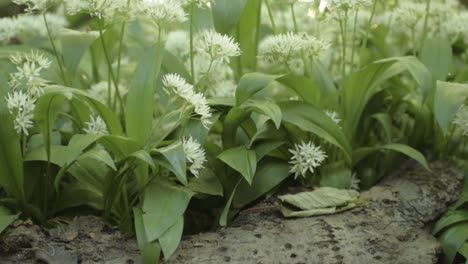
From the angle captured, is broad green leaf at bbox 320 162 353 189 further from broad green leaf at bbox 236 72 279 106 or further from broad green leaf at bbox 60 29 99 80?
broad green leaf at bbox 60 29 99 80

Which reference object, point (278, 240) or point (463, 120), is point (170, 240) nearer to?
point (278, 240)

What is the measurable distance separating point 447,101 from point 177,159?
0.83m

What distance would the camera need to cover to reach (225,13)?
1944 mm

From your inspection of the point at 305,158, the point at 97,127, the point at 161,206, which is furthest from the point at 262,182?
the point at 97,127

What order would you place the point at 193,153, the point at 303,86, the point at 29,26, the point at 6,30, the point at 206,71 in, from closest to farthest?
1. the point at 193,153
2. the point at 303,86
3. the point at 206,71
4. the point at 6,30
5. the point at 29,26

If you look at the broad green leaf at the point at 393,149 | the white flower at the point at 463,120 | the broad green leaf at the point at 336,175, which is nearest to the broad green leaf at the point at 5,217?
the broad green leaf at the point at 336,175

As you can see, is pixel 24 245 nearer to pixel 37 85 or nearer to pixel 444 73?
pixel 37 85

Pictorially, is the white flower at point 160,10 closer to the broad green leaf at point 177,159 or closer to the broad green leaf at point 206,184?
the broad green leaf at point 177,159

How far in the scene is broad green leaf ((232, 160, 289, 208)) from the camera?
1941 millimetres

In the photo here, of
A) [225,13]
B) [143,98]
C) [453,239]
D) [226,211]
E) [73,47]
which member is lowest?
[453,239]

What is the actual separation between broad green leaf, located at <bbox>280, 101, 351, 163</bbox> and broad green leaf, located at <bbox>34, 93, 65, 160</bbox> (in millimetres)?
703

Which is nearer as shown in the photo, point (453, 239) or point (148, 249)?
point (148, 249)

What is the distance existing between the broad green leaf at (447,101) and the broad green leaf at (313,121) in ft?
1.09

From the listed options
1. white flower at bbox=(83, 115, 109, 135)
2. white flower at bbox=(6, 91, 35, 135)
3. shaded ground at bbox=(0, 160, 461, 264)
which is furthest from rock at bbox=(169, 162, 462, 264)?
white flower at bbox=(6, 91, 35, 135)
